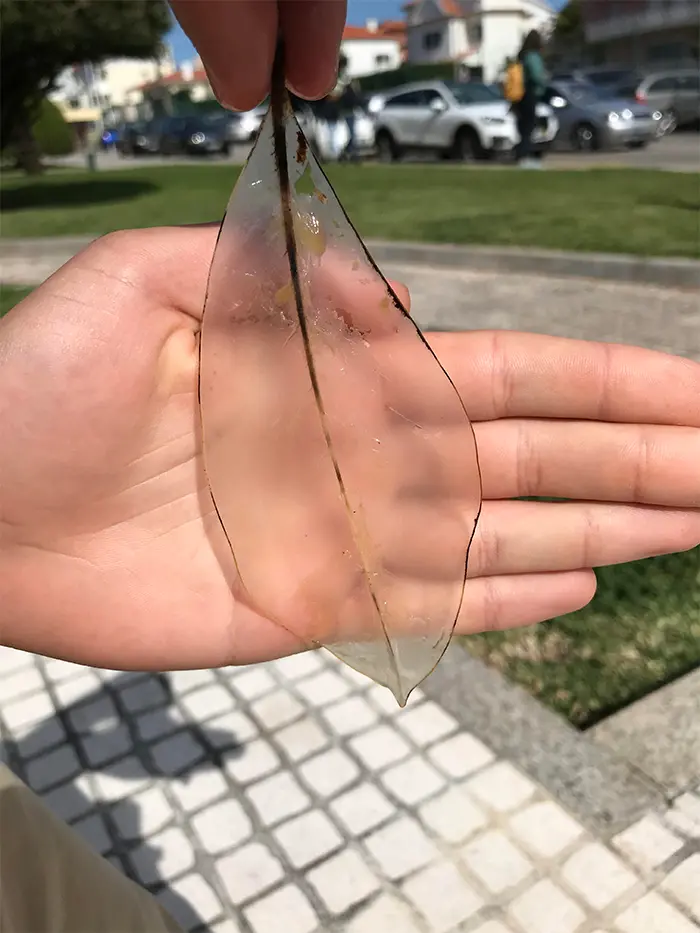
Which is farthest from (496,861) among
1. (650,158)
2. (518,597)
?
(650,158)

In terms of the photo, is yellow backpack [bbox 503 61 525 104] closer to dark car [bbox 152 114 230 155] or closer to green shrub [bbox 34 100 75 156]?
dark car [bbox 152 114 230 155]

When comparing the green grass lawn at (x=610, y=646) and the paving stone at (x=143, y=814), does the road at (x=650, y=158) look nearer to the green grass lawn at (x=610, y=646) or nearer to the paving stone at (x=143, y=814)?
the green grass lawn at (x=610, y=646)

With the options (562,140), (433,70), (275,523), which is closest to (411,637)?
(275,523)

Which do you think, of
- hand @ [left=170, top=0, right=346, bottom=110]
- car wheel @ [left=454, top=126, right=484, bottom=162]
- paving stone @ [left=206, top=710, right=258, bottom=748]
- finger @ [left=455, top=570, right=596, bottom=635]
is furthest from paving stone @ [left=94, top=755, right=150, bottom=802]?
car wheel @ [left=454, top=126, right=484, bottom=162]

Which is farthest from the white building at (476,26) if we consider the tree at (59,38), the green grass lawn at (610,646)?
the green grass lawn at (610,646)

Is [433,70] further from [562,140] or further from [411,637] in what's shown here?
[411,637]

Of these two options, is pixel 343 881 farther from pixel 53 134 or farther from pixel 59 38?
pixel 53 134
